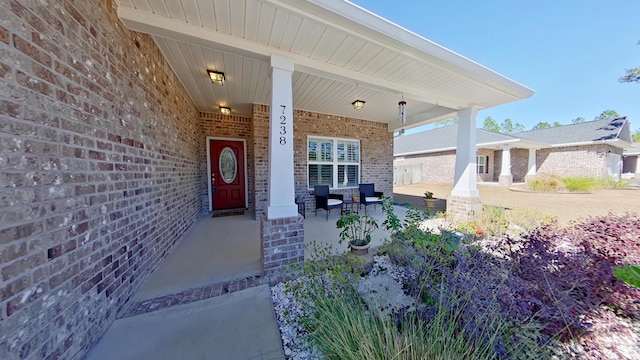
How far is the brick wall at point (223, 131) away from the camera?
5.40 metres

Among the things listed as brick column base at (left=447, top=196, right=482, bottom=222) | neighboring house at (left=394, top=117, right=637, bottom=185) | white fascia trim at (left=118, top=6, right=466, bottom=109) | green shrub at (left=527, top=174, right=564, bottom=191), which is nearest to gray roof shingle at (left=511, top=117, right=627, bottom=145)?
neighboring house at (left=394, top=117, right=637, bottom=185)

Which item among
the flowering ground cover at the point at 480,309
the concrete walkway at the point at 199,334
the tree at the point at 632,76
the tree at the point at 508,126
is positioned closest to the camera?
the flowering ground cover at the point at 480,309

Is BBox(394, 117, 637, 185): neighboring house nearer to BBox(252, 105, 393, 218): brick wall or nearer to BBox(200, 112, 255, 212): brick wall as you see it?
BBox(252, 105, 393, 218): brick wall

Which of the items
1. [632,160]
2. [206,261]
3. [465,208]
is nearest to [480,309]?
[206,261]

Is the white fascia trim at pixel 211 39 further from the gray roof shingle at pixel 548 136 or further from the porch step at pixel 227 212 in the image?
the gray roof shingle at pixel 548 136

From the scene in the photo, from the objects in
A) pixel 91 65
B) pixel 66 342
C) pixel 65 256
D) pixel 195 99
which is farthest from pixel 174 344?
pixel 195 99

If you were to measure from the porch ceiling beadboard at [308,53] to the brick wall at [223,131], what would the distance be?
737 mm

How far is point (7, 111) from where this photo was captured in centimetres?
103

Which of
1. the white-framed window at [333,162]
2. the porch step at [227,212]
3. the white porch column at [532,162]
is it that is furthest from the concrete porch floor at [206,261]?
the white porch column at [532,162]

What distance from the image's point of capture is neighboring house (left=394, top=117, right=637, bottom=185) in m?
11.8

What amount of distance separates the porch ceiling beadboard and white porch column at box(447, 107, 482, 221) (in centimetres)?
36

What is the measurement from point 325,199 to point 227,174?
9.78 feet

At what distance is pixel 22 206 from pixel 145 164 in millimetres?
1452

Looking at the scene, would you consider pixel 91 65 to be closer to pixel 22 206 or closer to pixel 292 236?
pixel 22 206
